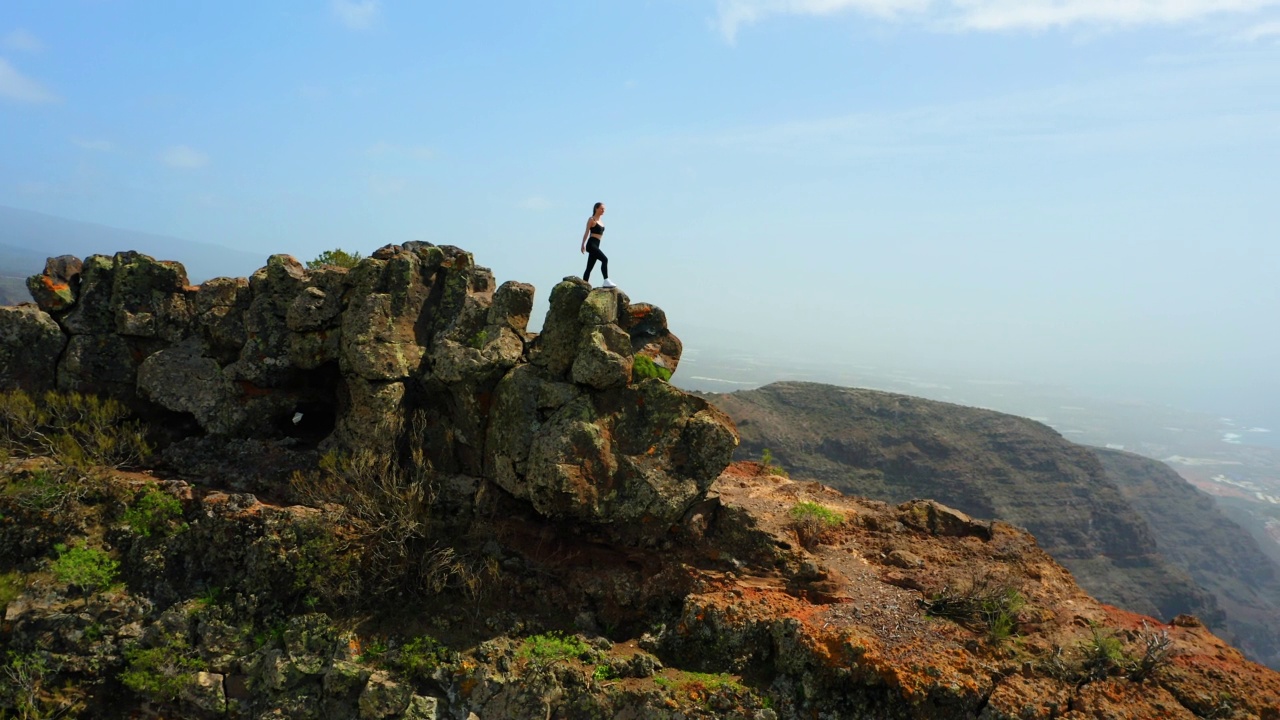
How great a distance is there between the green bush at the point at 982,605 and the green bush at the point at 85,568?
18785 millimetres

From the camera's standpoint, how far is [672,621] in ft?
48.3

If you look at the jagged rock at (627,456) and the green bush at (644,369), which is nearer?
the jagged rock at (627,456)

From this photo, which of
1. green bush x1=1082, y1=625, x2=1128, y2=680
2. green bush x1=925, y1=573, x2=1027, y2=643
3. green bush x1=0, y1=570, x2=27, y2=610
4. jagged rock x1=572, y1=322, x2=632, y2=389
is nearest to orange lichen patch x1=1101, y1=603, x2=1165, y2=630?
green bush x1=1082, y1=625, x2=1128, y2=680

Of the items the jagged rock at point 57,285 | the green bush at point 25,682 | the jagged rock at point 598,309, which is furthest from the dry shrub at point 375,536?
the jagged rock at point 57,285

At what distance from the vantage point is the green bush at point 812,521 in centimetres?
1681

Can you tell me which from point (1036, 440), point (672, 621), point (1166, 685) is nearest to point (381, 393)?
point (672, 621)

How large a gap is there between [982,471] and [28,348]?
59.1 m

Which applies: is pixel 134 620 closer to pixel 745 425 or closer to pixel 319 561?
pixel 319 561

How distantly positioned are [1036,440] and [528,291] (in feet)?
189

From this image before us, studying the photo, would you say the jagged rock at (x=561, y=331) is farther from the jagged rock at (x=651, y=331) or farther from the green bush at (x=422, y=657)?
the green bush at (x=422, y=657)

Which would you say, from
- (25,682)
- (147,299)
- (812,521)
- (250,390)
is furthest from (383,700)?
(147,299)

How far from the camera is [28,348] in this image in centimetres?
1766

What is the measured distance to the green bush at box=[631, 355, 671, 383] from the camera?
53.3ft

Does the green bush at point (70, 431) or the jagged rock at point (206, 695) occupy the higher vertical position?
the green bush at point (70, 431)
